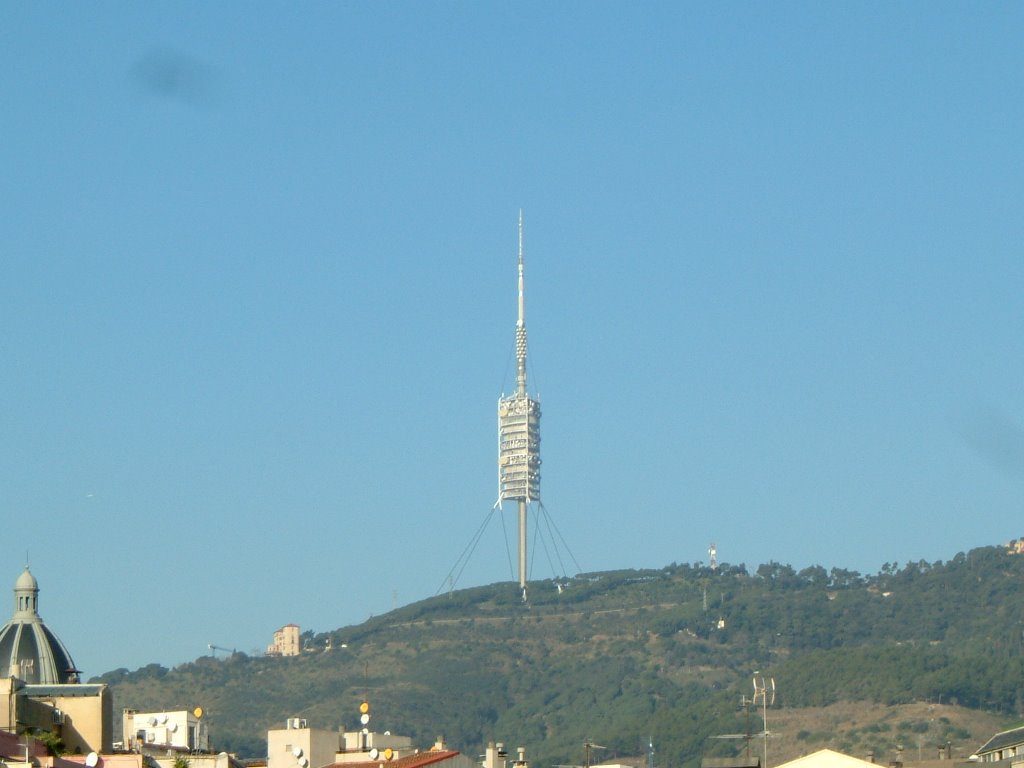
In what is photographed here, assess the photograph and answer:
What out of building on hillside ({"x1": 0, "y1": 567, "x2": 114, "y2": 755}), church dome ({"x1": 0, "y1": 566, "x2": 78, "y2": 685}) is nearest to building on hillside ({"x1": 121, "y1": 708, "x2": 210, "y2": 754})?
building on hillside ({"x1": 0, "y1": 567, "x2": 114, "y2": 755})

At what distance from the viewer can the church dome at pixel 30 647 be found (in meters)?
138

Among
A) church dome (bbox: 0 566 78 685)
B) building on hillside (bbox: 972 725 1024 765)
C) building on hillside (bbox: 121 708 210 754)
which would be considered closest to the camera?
building on hillside (bbox: 121 708 210 754)

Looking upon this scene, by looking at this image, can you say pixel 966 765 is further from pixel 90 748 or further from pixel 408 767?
pixel 408 767

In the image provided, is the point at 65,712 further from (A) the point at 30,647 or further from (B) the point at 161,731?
(A) the point at 30,647

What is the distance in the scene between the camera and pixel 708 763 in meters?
96.9

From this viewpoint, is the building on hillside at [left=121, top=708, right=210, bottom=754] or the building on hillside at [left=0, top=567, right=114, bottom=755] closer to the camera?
the building on hillside at [left=0, top=567, right=114, bottom=755]

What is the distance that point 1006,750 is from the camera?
118188 millimetres

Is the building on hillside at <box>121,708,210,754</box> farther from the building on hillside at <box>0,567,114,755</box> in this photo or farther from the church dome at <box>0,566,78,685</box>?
the church dome at <box>0,566,78,685</box>

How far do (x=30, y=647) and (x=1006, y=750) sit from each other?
56.8m

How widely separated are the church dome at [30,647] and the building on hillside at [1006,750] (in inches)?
1976

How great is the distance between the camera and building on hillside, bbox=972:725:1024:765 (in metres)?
113

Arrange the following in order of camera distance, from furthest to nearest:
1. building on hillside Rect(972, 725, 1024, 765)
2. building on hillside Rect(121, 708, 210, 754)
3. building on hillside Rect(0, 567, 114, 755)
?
building on hillside Rect(972, 725, 1024, 765), building on hillside Rect(121, 708, 210, 754), building on hillside Rect(0, 567, 114, 755)

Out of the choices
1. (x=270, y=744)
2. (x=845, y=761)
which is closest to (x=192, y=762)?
(x=270, y=744)

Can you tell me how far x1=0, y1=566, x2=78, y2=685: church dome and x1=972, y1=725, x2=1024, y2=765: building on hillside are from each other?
50184 millimetres
